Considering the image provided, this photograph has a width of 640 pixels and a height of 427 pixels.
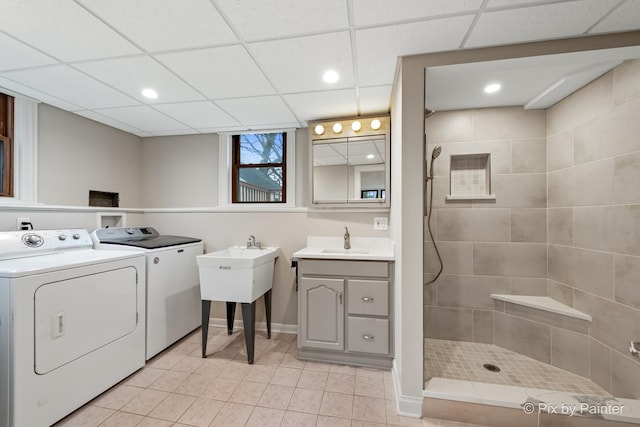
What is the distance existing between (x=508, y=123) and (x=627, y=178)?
93cm

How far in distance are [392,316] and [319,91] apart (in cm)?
180

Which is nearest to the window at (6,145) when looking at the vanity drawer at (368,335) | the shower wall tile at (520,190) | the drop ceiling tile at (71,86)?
the drop ceiling tile at (71,86)

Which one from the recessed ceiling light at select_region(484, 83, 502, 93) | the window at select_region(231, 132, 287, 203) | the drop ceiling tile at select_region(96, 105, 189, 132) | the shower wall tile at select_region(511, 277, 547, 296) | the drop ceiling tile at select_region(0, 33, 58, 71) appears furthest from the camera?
the window at select_region(231, 132, 287, 203)

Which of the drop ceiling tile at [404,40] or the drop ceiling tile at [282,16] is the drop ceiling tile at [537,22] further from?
the drop ceiling tile at [282,16]

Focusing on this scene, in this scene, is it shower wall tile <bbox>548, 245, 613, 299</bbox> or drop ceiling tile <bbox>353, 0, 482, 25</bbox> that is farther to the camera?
shower wall tile <bbox>548, 245, 613, 299</bbox>

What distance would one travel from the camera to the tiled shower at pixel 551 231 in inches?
63.2

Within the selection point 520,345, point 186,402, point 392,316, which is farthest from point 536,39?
point 186,402

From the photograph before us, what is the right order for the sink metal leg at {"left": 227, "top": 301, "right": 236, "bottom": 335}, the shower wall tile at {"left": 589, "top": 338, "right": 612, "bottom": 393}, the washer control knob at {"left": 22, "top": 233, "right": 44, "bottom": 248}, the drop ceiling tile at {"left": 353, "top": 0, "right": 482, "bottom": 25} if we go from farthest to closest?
the sink metal leg at {"left": 227, "top": 301, "right": 236, "bottom": 335} < the washer control knob at {"left": 22, "top": 233, "right": 44, "bottom": 248} < the shower wall tile at {"left": 589, "top": 338, "right": 612, "bottom": 393} < the drop ceiling tile at {"left": 353, "top": 0, "right": 482, "bottom": 25}

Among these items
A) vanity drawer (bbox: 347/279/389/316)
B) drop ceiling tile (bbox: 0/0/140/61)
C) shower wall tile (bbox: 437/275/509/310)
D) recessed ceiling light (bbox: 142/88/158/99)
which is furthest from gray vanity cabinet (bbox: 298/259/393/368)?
drop ceiling tile (bbox: 0/0/140/61)

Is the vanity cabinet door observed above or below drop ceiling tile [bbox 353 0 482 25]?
below

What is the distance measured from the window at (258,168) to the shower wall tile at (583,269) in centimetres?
248

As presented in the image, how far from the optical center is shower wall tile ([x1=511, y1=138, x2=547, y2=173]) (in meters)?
2.23

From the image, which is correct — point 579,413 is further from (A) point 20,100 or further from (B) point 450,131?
(A) point 20,100

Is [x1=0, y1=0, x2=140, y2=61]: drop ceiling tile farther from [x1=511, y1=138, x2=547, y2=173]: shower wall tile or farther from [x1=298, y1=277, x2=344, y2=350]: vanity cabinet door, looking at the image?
[x1=511, y1=138, x2=547, y2=173]: shower wall tile
